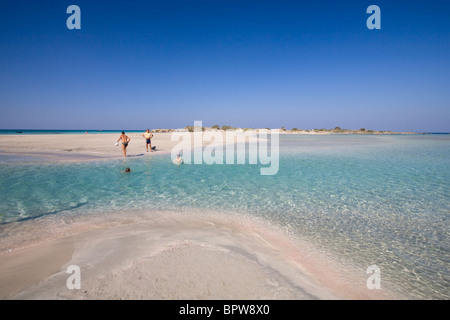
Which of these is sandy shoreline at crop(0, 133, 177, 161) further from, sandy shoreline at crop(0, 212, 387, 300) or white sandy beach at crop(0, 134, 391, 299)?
sandy shoreline at crop(0, 212, 387, 300)

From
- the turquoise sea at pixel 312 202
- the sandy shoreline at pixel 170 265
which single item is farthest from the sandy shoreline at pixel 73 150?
the sandy shoreline at pixel 170 265

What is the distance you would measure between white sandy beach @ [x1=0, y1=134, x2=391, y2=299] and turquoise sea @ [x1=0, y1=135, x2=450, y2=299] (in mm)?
869

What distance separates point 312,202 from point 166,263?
5.93 m

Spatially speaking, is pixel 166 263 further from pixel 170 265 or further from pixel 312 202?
pixel 312 202

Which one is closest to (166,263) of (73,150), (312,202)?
(312,202)

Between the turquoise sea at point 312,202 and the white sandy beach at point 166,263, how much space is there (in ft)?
2.85

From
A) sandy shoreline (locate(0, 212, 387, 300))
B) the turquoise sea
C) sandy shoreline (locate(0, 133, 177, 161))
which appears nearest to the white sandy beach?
sandy shoreline (locate(0, 212, 387, 300))

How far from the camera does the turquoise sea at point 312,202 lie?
180 inches

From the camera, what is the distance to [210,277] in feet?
11.6

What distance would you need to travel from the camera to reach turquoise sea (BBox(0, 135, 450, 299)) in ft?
15.0
